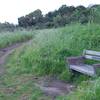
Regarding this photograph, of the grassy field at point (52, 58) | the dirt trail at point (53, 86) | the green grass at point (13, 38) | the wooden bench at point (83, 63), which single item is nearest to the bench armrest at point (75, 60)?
the wooden bench at point (83, 63)

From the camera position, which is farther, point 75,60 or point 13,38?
point 13,38

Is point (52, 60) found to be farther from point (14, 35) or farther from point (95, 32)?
point (14, 35)

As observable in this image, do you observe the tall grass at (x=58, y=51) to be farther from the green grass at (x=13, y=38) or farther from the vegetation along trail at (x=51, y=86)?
the green grass at (x=13, y=38)

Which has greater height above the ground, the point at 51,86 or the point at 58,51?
the point at 58,51

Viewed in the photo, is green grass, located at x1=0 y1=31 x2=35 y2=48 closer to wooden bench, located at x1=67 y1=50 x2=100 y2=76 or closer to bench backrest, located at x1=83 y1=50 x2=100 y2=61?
wooden bench, located at x1=67 y1=50 x2=100 y2=76

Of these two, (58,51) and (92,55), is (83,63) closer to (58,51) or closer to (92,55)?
(92,55)

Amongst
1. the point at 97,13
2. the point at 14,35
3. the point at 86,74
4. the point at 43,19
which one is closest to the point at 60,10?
the point at 43,19

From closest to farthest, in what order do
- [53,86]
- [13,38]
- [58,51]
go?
[53,86]
[58,51]
[13,38]

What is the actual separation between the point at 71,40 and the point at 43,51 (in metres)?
1.01

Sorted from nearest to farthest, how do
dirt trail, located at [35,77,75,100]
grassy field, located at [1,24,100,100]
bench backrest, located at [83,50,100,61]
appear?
dirt trail, located at [35,77,75,100] → bench backrest, located at [83,50,100,61] → grassy field, located at [1,24,100,100]

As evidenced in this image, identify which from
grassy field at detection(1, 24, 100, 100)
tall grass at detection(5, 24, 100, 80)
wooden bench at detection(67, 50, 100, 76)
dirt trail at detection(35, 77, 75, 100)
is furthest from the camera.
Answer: tall grass at detection(5, 24, 100, 80)

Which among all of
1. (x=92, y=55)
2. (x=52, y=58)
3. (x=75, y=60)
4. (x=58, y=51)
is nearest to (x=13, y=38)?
(x=58, y=51)

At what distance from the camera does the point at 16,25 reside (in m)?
31.3

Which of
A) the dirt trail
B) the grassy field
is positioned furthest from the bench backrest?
the dirt trail
